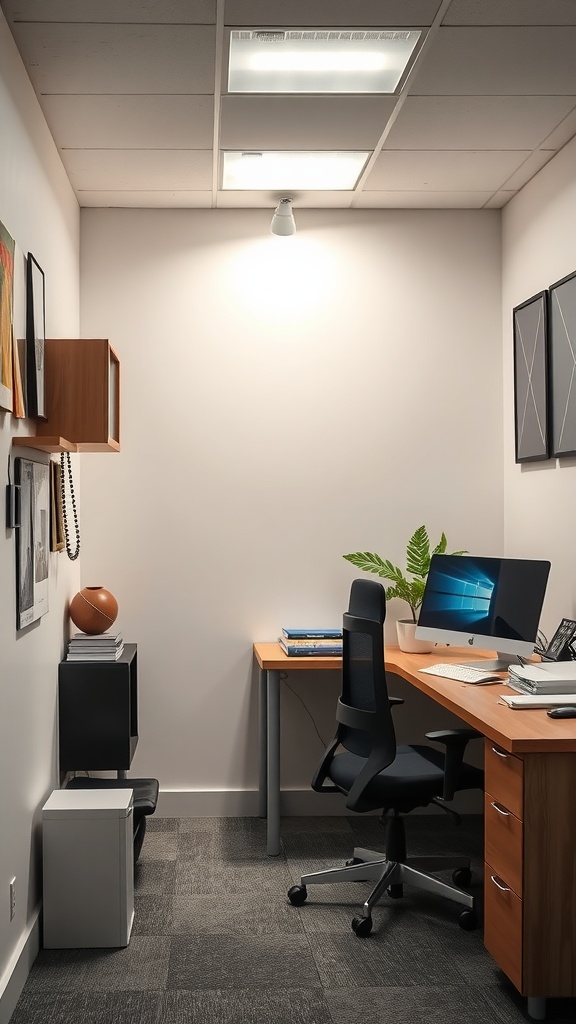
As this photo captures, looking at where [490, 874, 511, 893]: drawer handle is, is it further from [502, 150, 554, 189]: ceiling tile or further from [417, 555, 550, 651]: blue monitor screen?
[502, 150, 554, 189]: ceiling tile

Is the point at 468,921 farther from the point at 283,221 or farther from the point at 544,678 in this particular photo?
the point at 283,221

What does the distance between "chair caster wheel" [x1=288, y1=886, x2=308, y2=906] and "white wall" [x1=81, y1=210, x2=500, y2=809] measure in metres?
1.10

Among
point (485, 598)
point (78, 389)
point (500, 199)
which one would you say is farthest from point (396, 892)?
point (500, 199)

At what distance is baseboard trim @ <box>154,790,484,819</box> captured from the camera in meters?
4.33

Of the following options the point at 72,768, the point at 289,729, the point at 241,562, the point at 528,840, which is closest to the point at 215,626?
the point at 241,562

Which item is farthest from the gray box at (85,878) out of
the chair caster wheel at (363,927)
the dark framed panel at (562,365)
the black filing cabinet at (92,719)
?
the dark framed panel at (562,365)

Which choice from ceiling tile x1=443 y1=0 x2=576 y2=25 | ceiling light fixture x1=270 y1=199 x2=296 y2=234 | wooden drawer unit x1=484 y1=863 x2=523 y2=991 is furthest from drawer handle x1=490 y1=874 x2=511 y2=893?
ceiling light fixture x1=270 y1=199 x2=296 y2=234

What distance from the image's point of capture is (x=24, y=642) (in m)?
2.89

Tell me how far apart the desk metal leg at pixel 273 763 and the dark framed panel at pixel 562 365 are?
1.51 meters

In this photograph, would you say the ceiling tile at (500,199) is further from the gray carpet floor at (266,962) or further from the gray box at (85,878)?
the gray box at (85,878)

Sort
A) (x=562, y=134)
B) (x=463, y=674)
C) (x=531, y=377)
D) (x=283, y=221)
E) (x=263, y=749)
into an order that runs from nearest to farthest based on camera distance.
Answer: (x=463, y=674) → (x=562, y=134) → (x=531, y=377) → (x=283, y=221) → (x=263, y=749)

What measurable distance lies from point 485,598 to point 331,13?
2131mm

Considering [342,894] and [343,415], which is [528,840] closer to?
[342,894]

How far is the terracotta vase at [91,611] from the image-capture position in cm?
379
